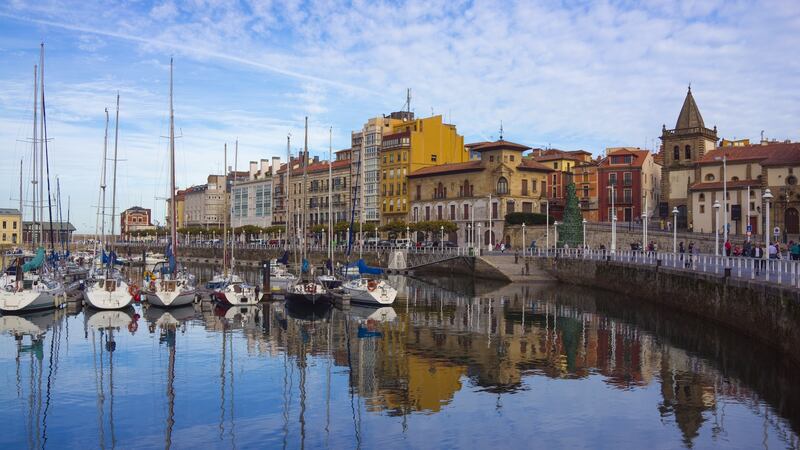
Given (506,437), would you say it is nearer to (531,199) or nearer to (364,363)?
(364,363)

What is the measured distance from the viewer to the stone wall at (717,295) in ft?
90.1

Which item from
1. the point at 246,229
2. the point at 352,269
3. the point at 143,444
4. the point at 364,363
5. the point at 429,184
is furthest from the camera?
A: the point at 246,229

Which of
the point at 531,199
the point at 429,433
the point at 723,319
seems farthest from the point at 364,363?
the point at 531,199

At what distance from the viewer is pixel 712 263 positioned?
144ft

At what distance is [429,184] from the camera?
107m

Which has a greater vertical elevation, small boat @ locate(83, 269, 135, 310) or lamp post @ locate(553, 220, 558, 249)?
lamp post @ locate(553, 220, 558, 249)

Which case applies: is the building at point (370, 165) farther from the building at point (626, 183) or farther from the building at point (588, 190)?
the building at point (626, 183)

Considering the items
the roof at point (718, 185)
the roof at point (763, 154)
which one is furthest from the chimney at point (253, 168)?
the roof at point (718, 185)

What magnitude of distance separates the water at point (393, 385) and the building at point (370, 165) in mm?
73395

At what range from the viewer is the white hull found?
153 ft

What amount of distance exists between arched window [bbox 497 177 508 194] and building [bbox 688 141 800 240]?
22303 millimetres

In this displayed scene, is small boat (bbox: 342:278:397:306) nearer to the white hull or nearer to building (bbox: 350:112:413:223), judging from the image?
Answer: the white hull

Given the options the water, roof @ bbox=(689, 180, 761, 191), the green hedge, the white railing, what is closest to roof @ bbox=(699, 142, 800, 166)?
roof @ bbox=(689, 180, 761, 191)

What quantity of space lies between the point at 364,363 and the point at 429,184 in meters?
77.9
